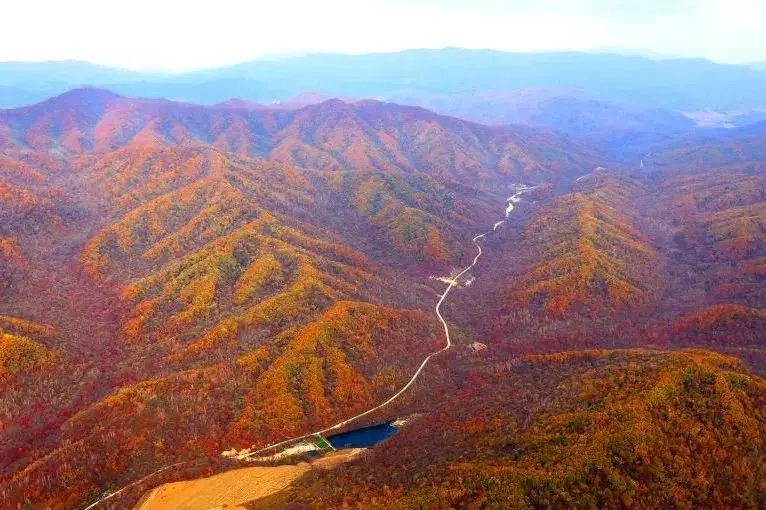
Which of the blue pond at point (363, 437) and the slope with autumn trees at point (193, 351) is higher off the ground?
the slope with autumn trees at point (193, 351)

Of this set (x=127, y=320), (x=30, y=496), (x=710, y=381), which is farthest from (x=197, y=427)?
(x=710, y=381)

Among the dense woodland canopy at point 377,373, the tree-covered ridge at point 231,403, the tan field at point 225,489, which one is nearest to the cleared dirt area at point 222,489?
the tan field at point 225,489

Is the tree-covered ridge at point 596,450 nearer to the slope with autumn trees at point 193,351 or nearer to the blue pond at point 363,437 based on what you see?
the blue pond at point 363,437

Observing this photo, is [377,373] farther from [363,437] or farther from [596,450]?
[596,450]

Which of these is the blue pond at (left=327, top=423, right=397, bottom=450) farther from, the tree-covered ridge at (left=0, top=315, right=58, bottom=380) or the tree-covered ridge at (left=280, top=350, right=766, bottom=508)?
the tree-covered ridge at (left=0, top=315, right=58, bottom=380)

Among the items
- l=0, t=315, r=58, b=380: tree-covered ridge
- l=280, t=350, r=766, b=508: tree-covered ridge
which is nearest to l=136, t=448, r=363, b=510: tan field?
l=280, t=350, r=766, b=508: tree-covered ridge

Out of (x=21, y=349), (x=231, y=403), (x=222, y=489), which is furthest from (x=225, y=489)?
(x=21, y=349)
